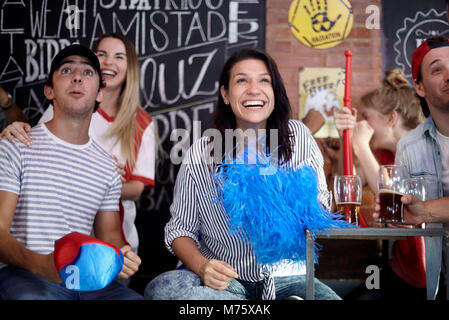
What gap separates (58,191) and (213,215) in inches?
26.6

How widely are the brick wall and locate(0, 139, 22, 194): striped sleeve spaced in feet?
5.47

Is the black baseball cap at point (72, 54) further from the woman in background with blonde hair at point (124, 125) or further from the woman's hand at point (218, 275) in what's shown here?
the woman's hand at point (218, 275)

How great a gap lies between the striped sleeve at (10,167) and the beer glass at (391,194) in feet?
4.63

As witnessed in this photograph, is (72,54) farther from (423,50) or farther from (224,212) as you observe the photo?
(423,50)

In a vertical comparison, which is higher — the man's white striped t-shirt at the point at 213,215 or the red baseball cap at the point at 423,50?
the red baseball cap at the point at 423,50

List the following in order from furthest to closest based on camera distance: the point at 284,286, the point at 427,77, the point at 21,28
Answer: the point at 21,28
the point at 427,77
the point at 284,286

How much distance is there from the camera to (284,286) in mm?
1890

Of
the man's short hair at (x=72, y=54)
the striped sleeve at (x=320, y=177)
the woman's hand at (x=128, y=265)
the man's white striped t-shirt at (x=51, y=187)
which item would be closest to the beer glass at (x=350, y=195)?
the striped sleeve at (x=320, y=177)

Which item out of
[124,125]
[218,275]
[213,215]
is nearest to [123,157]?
[124,125]

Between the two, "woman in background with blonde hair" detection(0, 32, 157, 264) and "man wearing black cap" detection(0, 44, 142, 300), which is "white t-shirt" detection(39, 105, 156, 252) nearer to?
"woman in background with blonde hair" detection(0, 32, 157, 264)

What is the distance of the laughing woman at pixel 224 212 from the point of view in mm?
1767
